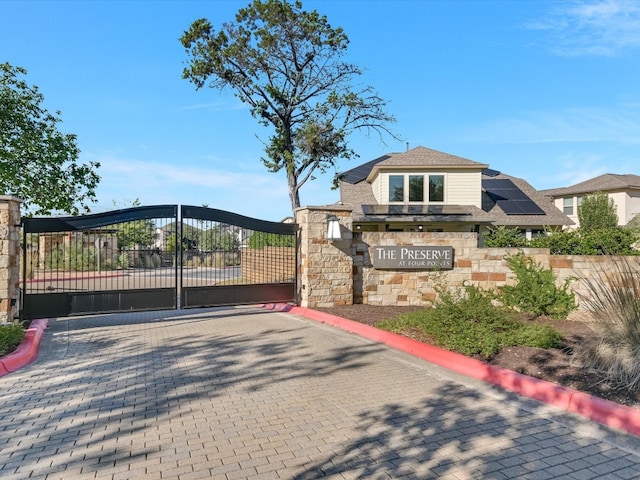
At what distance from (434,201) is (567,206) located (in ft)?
61.4

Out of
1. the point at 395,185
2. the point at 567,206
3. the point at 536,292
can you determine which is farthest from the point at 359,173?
the point at 567,206

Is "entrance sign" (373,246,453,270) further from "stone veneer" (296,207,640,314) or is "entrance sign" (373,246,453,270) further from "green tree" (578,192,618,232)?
"green tree" (578,192,618,232)

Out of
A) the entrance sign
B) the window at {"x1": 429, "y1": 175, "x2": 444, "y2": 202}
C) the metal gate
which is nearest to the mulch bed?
the entrance sign

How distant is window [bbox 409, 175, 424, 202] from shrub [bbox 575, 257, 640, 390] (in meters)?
15.6

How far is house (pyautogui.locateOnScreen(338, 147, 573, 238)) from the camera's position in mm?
20094

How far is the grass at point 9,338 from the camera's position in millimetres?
6550

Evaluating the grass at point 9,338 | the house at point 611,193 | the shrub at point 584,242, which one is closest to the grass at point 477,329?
the shrub at point 584,242

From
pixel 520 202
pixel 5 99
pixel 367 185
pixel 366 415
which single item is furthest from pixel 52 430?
pixel 520 202

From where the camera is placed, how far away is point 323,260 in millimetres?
10938

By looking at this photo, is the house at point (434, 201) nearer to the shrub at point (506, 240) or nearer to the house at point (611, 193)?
the shrub at point (506, 240)

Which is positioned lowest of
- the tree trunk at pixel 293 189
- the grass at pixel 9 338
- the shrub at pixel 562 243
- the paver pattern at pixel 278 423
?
the paver pattern at pixel 278 423

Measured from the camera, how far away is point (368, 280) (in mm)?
11391

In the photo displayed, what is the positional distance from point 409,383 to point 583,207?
1142 inches

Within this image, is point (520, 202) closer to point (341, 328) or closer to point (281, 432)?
point (341, 328)
